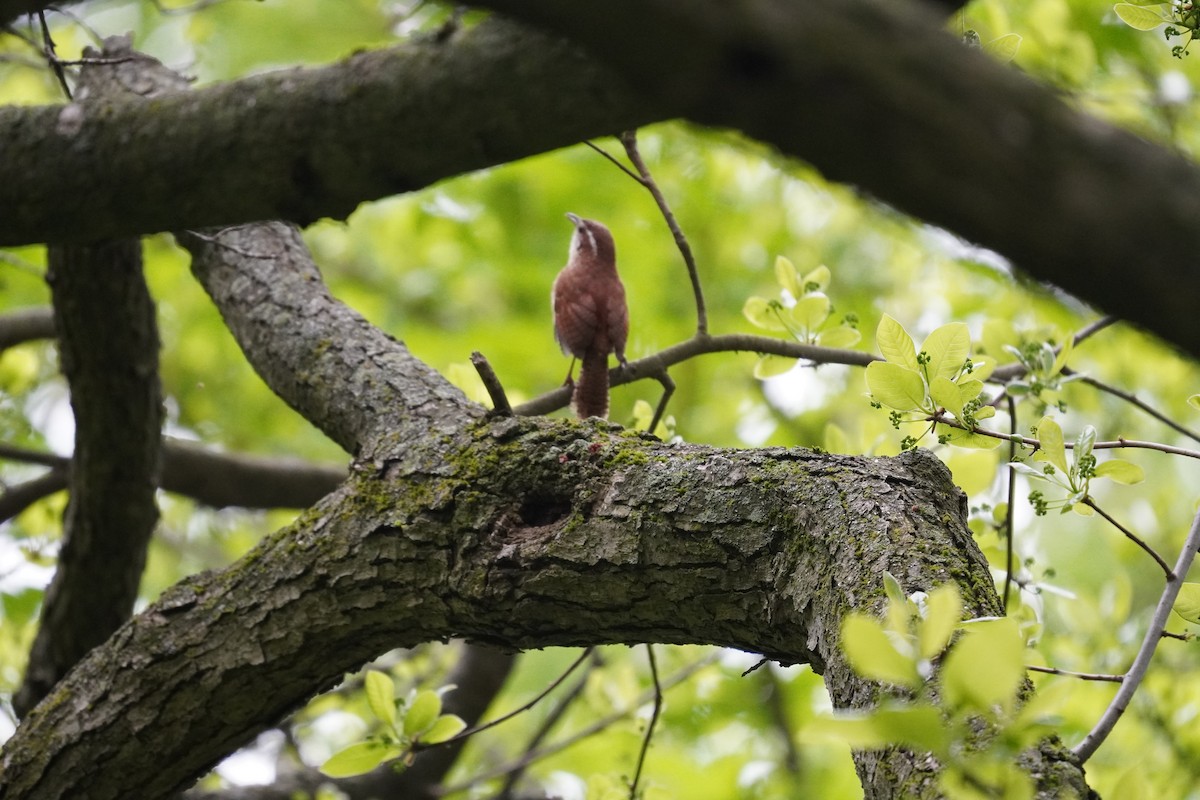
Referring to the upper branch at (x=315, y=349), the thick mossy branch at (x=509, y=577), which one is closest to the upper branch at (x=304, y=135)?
the upper branch at (x=315, y=349)

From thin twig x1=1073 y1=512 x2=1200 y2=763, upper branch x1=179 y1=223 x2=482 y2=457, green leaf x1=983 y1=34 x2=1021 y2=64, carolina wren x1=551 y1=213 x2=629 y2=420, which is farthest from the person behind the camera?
carolina wren x1=551 y1=213 x2=629 y2=420

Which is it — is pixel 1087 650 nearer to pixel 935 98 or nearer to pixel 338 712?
pixel 338 712

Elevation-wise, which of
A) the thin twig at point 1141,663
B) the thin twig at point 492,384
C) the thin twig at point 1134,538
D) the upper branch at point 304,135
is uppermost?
the upper branch at point 304,135

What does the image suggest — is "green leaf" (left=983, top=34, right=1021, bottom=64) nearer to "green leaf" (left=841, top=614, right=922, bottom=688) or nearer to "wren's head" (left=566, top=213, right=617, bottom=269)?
"green leaf" (left=841, top=614, right=922, bottom=688)

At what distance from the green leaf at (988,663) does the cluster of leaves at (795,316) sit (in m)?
1.83

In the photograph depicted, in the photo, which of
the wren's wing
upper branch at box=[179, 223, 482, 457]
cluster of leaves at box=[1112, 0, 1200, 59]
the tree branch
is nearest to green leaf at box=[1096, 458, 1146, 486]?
cluster of leaves at box=[1112, 0, 1200, 59]

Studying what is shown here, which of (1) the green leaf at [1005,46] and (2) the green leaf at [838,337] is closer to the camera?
(1) the green leaf at [1005,46]

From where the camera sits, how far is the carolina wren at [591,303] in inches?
173

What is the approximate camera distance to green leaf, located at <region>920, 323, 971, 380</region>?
2.04m

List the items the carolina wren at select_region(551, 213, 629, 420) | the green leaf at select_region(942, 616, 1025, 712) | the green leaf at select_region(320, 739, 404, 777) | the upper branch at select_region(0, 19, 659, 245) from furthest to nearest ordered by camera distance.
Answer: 1. the carolina wren at select_region(551, 213, 629, 420)
2. the green leaf at select_region(320, 739, 404, 777)
3. the upper branch at select_region(0, 19, 659, 245)
4. the green leaf at select_region(942, 616, 1025, 712)

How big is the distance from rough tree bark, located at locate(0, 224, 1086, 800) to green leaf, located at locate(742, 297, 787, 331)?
31.1 inches

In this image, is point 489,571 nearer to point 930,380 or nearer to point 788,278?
point 930,380

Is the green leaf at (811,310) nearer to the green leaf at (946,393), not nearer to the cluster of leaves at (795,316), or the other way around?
the cluster of leaves at (795,316)

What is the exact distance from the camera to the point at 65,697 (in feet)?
8.16
